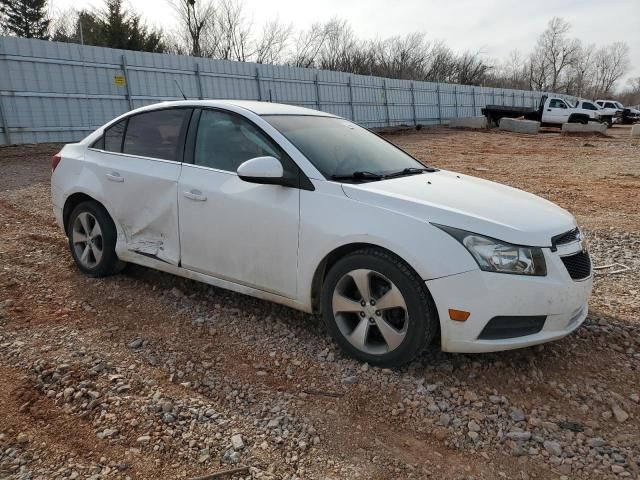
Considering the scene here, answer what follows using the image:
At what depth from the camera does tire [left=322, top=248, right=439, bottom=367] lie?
2742 millimetres

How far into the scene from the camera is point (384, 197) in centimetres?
291

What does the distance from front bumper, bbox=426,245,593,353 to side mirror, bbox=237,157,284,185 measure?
1157 mm


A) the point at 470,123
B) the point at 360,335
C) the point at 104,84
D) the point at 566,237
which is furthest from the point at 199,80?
the point at 470,123

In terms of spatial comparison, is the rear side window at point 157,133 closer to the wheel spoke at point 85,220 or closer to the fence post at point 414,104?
the wheel spoke at point 85,220

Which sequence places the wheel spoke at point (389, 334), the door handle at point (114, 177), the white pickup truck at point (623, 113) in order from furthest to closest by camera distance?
the white pickup truck at point (623, 113), the door handle at point (114, 177), the wheel spoke at point (389, 334)

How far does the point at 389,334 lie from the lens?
288cm

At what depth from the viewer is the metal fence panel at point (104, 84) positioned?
13.1 meters

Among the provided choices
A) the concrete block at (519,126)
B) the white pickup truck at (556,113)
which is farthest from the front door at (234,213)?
the white pickup truck at (556,113)

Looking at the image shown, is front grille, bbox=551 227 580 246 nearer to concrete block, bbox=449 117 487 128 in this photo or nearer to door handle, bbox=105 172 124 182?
door handle, bbox=105 172 124 182

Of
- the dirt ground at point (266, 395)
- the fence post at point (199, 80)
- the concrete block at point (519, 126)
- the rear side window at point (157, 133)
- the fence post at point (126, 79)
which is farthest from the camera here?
the concrete block at point (519, 126)

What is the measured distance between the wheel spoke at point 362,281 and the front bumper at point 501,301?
14.8 inches

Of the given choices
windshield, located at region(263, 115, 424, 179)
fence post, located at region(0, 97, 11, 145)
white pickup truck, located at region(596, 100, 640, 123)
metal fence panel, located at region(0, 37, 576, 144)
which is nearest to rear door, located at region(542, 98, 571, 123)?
metal fence panel, located at region(0, 37, 576, 144)

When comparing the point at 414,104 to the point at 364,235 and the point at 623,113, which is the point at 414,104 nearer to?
the point at 623,113

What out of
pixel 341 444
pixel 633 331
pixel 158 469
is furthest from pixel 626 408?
pixel 158 469
